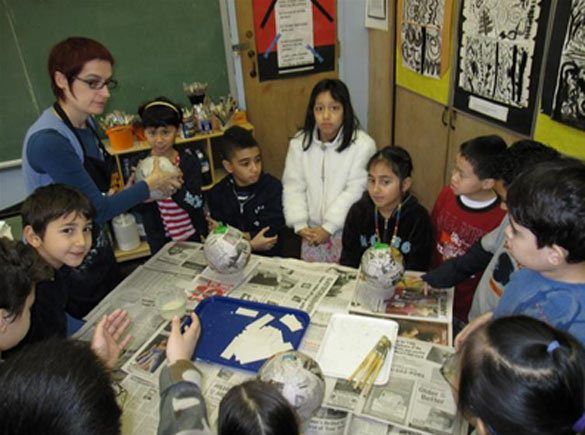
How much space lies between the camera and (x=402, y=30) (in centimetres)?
335

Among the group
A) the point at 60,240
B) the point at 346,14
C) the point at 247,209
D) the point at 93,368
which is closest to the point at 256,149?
the point at 247,209

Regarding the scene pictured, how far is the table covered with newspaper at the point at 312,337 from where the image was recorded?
1.14 m

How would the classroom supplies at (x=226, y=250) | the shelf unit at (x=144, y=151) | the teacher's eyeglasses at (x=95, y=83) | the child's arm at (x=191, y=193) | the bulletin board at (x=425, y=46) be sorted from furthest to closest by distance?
the shelf unit at (x=144, y=151) < the bulletin board at (x=425, y=46) < the child's arm at (x=191, y=193) < the teacher's eyeglasses at (x=95, y=83) < the classroom supplies at (x=226, y=250)

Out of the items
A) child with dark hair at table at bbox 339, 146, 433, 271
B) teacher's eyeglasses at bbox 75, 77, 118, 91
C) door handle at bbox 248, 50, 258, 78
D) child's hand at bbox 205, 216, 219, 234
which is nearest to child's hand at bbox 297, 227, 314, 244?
child with dark hair at table at bbox 339, 146, 433, 271

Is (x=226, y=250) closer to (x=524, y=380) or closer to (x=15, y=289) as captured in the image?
(x=15, y=289)

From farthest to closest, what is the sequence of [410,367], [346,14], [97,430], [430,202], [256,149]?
1. [346,14]
2. [430,202]
3. [256,149]
4. [410,367]
5. [97,430]

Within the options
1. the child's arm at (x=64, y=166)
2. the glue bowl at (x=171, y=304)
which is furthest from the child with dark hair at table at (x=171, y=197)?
the glue bowl at (x=171, y=304)

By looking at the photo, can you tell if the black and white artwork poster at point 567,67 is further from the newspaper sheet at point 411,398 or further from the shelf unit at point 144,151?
the shelf unit at point 144,151

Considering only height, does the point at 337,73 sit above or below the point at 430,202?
above

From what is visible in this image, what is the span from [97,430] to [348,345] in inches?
Answer: 29.8

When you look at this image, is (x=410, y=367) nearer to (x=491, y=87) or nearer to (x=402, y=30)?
(x=491, y=87)

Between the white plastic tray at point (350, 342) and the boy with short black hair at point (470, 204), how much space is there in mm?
668

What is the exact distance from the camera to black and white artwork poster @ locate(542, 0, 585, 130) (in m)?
1.91

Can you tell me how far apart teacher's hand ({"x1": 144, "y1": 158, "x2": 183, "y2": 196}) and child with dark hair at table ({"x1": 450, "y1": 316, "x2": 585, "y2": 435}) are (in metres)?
1.45
